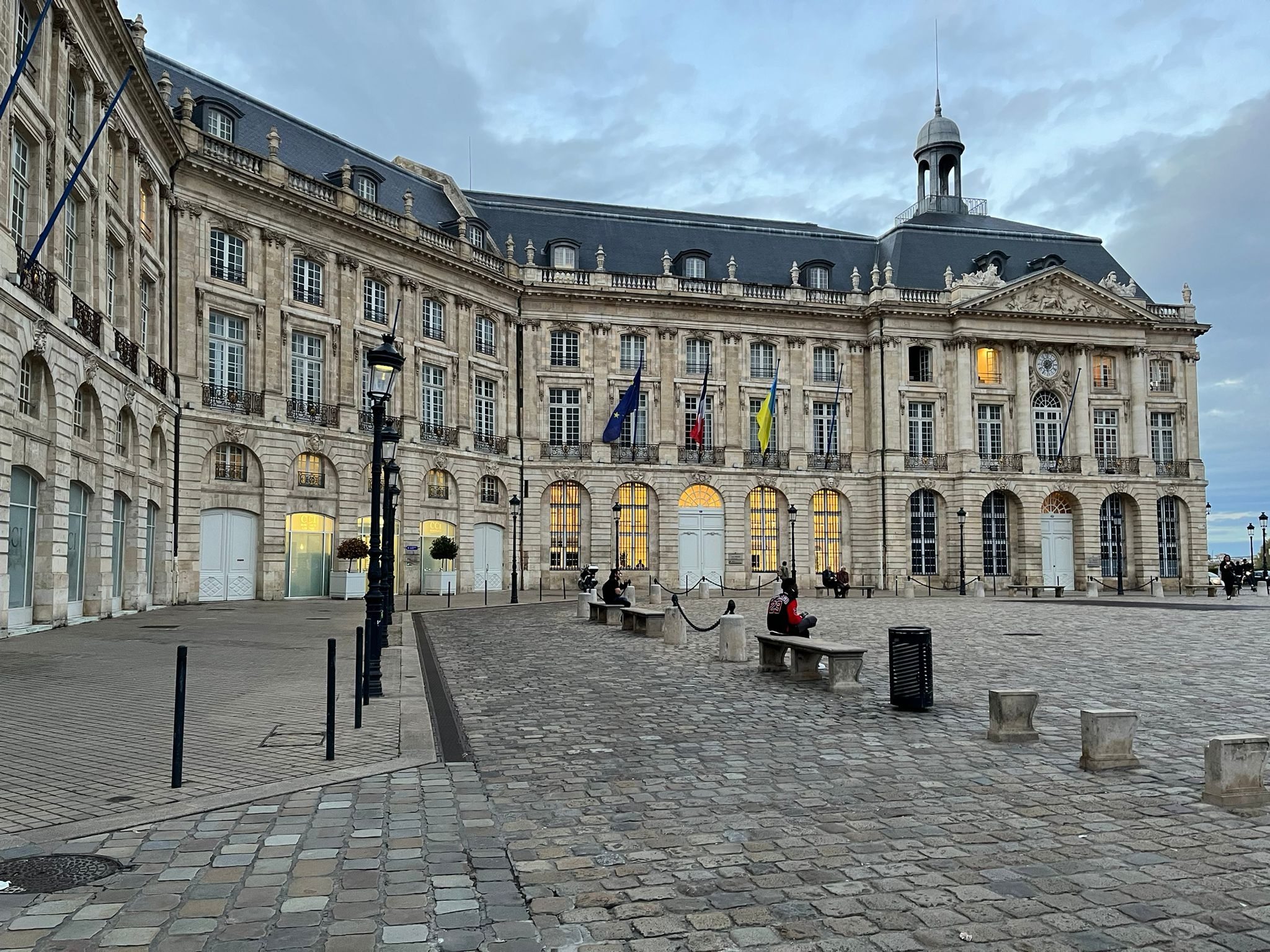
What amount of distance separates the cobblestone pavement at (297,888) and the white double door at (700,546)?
43.7 metres

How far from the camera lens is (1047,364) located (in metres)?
55.2

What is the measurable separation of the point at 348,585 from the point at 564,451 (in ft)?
51.3

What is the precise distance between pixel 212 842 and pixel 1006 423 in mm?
53534

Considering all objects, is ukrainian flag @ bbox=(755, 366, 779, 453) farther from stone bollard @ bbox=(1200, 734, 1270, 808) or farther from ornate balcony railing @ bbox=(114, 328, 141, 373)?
stone bollard @ bbox=(1200, 734, 1270, 808)

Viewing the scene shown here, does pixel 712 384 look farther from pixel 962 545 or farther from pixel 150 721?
pixel 150 721

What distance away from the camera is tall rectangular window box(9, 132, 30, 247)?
1980cm

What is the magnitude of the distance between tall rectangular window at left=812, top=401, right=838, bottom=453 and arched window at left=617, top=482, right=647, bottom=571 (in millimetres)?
9691

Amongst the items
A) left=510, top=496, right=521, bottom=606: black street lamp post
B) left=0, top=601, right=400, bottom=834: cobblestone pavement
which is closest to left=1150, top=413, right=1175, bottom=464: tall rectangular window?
left=510, top=496, right=521, bottom=606: black street lamp post

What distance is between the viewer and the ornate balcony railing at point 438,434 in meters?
42.5

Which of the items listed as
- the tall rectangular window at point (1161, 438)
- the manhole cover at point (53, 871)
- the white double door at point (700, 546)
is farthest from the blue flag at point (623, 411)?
the manhole cover at point (53, 871)

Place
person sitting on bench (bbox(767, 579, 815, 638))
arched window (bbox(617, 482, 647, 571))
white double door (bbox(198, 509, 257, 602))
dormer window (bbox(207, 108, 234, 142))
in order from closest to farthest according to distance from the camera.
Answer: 1. person sitting on bench (bbox(767, 579, 815, 638))
2. white double door (bbox(198, 509, 257, 602))
3. dormer window (bbox(207, 108, 234, 142))
4. arched window (bbox(617, 482, 647, 571))

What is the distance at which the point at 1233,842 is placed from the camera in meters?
6.14

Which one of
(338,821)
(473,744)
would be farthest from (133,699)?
(338,821)

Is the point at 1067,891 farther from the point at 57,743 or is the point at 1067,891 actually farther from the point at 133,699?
the point at 133,699
